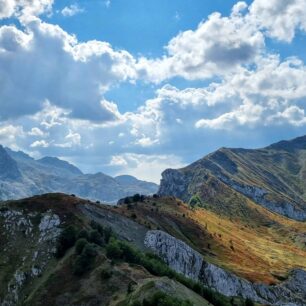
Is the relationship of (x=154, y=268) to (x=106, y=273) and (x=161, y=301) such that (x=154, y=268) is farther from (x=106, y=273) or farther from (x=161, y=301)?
(x=161, y=301)

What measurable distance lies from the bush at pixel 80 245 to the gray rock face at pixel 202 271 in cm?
5234

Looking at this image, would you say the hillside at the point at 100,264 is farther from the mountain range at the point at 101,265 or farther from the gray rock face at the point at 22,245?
the gray rock face at the point at 22,245

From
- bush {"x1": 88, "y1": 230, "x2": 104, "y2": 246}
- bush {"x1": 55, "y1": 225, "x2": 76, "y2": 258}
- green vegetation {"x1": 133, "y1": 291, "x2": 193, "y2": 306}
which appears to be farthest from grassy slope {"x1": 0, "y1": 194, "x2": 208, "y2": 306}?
bush {"x1": 88, "y1": 230, "x2": 104, "y2": 246}

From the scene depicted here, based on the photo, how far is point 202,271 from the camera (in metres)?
180

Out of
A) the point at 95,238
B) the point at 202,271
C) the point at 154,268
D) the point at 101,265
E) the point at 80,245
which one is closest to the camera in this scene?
the point at 101,265

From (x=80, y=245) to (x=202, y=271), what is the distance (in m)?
71.8

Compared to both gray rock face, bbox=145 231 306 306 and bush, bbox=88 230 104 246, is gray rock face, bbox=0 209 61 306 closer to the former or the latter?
bush, bbox=88 230 104 246

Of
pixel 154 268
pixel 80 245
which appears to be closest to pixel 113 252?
pixel 80 245

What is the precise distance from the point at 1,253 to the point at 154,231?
208ft

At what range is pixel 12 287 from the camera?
4811 inches

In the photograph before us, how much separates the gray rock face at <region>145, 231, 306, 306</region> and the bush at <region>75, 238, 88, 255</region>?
5234 cm

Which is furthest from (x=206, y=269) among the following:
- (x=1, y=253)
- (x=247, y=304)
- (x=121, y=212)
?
(x=1, y=253)

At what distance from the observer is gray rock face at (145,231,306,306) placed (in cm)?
17450

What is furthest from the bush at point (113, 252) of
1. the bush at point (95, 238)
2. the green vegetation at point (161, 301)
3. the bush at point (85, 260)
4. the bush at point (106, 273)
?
the green vegetation at point (161, 301)
